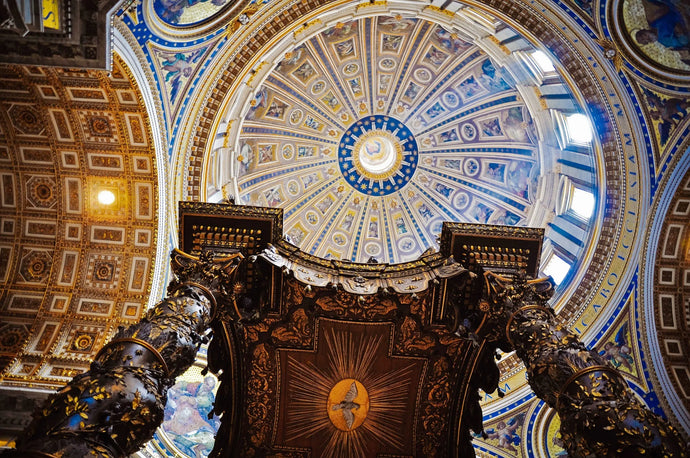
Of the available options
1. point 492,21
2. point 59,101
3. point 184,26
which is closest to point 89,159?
point 59,101

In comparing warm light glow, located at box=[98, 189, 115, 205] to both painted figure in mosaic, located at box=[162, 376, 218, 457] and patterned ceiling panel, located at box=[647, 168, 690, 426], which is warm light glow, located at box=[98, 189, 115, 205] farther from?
patterned ceiling panel, located at box=[647, 168, 690, 426]

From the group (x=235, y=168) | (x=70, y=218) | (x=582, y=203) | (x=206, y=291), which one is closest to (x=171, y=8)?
(x=70, y=218)

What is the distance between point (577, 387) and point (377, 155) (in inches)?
806

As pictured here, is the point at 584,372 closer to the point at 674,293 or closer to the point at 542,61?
the point at 674,293

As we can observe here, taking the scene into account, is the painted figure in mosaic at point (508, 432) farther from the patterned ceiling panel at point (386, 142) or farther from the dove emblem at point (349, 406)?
the patterned ceiling panel at point (386, 142)

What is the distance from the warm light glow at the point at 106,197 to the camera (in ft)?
41.4

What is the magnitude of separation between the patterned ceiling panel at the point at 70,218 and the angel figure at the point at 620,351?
11.6 metres

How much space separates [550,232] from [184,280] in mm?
12865

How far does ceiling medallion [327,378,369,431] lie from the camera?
831 centimetres

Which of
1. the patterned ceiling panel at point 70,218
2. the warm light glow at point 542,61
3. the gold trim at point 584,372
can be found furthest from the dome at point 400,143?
the gold trim at point 584,372

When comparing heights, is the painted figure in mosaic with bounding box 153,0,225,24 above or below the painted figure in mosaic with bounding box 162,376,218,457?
above

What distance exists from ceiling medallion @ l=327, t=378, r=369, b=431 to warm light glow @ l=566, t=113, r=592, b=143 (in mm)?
9499

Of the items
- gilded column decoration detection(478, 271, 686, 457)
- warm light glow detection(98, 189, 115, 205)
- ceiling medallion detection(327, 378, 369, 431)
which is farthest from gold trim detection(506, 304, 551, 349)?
warm light glow detection(98, 189, 115, 205)

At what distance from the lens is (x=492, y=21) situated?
1348cm
